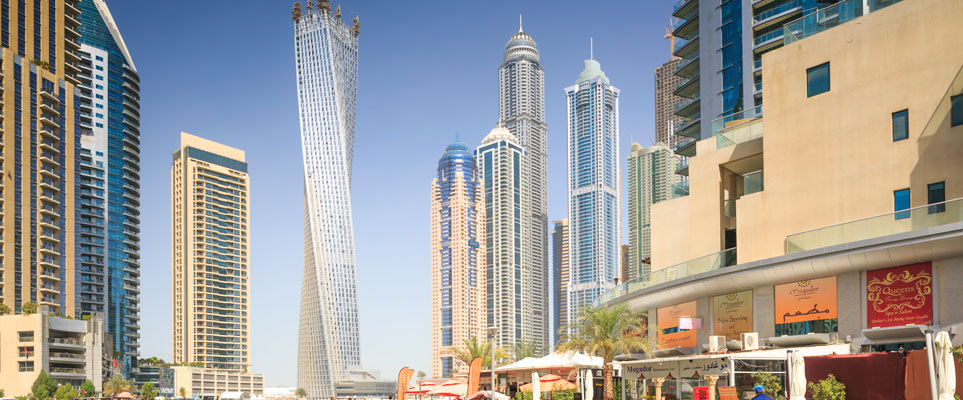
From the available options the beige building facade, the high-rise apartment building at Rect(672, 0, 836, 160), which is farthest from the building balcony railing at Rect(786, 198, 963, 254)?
the high-rise apartment building at Rect(672, 0, 836, 160)

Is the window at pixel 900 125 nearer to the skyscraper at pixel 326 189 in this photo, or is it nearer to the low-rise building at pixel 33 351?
the low-rise building at pixel 33 351

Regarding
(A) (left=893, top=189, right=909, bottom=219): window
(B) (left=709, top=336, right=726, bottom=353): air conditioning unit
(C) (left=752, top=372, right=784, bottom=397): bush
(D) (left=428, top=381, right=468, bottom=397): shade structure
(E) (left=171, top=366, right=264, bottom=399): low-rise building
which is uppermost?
(A) (left=893, top=189, right=909, bottom=219): window

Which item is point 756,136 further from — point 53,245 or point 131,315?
point 131,315

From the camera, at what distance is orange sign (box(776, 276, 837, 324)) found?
30.2 meters

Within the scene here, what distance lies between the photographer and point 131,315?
148 m

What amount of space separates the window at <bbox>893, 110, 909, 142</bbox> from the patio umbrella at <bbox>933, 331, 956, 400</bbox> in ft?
41.6

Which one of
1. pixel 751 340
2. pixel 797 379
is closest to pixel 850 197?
pixel 751 340

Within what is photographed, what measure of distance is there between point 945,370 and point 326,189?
150 meters

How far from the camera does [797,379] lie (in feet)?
73.6

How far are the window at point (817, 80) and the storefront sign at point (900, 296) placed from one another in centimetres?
735

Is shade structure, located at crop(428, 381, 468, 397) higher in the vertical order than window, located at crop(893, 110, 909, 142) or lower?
lower

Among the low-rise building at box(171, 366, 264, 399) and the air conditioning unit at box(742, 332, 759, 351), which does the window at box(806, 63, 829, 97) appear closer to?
the air conditioning unit at box(742, 332, 759, 351)

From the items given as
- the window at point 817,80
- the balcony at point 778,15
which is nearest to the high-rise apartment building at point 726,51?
the balcony at point 778,15

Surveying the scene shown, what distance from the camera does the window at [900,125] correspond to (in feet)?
94.9
